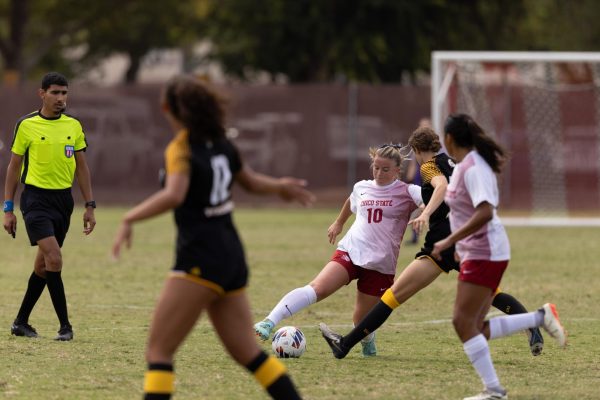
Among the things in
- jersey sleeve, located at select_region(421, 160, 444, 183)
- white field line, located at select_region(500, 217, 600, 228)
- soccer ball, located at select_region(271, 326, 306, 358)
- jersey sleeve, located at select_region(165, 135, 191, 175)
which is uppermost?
jersey sleeve, located at select_region(165, 135, 191, 175)

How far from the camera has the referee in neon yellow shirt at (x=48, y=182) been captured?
31.2 ft

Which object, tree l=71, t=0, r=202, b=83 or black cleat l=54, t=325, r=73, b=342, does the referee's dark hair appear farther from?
tree l=71, t=0, r=202, b=83

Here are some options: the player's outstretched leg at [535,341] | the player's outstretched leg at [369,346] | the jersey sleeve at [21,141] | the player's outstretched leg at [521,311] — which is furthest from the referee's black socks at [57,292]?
the player's outstretched leg at [535,341]

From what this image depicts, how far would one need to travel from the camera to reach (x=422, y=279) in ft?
28.2

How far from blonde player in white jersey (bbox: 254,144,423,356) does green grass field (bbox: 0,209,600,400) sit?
405 mm

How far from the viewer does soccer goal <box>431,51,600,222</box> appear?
26.2 meters

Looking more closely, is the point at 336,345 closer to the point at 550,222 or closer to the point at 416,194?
the point at 416,194

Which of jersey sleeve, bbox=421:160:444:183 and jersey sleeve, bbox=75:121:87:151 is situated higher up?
jersey sleeve, bbox=75:121:87:151

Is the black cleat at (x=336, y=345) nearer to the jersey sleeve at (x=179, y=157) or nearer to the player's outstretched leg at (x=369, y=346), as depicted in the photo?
the player's outstretched leg at (x=369, y=346)

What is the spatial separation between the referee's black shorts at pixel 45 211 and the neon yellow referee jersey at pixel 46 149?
0.21 feet

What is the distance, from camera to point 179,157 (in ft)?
19.2

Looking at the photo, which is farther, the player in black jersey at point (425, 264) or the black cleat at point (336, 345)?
the black cleat at point (336, 345)

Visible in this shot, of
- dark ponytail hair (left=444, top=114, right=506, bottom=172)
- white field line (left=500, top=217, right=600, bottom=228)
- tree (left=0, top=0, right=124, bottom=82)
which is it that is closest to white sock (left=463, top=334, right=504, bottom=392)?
dark ponytail hair (left=444, top=114, right=506, bottom=172)

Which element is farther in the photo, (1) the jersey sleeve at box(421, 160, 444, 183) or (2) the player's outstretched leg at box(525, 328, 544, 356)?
(2) the player's outstretched leg at box(525, 328, 544, 356)
